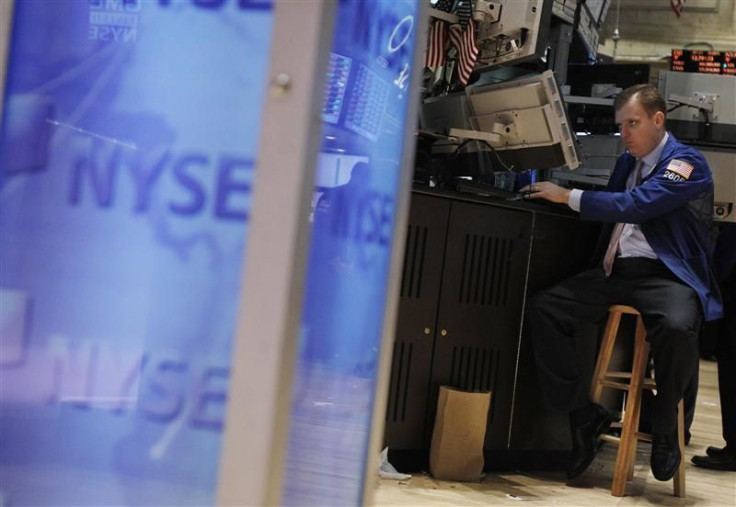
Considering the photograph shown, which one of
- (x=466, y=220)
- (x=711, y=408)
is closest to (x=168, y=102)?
(x=466, y=220)

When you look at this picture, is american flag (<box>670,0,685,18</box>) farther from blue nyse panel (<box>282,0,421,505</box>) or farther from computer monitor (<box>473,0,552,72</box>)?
blue nyse panel (<box>282,0,421,505</box>)

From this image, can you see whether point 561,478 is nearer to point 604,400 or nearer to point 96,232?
point 604,400

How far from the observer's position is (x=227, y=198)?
1227 mm

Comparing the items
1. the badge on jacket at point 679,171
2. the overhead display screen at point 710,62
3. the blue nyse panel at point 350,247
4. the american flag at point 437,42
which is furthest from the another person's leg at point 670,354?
the overhead display screen at point 710,62

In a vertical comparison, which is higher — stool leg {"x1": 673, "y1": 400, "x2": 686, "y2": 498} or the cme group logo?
the cme group logo

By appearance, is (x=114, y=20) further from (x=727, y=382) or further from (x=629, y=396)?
(x=727, y=382)

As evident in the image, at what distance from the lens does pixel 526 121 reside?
133 inches

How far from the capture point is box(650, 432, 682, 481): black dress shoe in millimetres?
3338

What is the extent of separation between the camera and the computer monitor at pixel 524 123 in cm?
327

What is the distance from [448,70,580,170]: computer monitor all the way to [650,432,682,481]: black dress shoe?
1011 mm

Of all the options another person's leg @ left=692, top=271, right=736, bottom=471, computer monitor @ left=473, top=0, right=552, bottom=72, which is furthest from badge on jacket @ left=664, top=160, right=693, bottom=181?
another person's leg @ left=692, top=271, right=736, bottom=471

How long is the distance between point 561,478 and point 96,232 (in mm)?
2741

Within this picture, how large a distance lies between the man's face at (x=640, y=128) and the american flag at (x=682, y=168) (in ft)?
0.61

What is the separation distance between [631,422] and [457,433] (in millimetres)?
667
